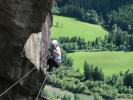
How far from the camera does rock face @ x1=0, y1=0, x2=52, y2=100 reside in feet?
61.0

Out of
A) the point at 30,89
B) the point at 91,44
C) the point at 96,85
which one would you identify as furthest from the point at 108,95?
the point at 30,89

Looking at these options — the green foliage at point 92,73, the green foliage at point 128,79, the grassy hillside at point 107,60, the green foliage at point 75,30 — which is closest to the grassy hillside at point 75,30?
the green foliage at point 75,30

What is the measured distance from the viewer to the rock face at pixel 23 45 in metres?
18.6

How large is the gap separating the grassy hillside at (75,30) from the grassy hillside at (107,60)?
15320 mm

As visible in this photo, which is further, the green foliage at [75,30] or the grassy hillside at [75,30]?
the grassy hillside at [75,30]

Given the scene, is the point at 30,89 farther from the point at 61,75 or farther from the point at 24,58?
the point at 61,75

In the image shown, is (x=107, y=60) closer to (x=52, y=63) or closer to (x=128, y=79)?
(x=128, y=79)

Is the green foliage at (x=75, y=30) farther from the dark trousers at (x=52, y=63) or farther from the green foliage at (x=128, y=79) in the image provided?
the dark trousers at (x=52, y=63)

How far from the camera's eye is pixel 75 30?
18412cm

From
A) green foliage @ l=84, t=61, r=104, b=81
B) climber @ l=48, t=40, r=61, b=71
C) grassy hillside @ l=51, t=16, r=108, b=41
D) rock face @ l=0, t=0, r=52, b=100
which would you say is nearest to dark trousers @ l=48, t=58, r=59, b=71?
climber @ l=48, t=40, r=61, b=71

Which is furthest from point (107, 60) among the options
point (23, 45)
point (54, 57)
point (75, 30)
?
point (23, 45)

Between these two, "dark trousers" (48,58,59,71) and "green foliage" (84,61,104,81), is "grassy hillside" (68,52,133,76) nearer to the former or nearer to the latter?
"green foliage" (84,61,104,81)

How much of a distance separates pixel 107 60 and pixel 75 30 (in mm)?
27878

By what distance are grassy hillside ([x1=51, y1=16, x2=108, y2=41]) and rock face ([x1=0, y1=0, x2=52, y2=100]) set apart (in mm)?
151467
